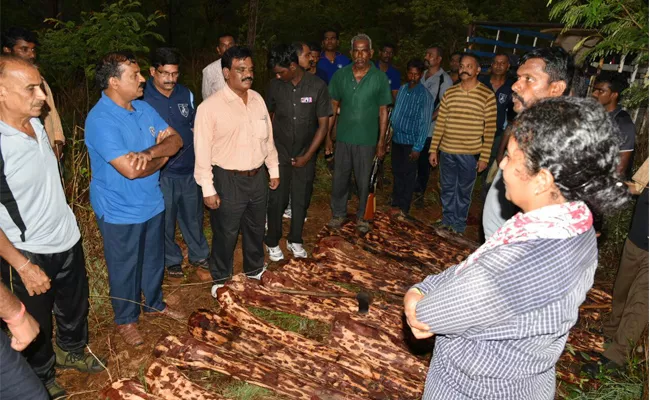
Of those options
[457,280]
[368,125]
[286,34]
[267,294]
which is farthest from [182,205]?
[286,34]

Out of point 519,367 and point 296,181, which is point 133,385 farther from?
point 296,181

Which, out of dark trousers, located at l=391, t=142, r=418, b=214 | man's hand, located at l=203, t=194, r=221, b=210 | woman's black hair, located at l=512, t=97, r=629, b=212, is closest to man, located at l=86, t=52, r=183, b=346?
man's hand, located at l=203, t=194, r=221, b=210

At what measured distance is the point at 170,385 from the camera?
277 centimetres

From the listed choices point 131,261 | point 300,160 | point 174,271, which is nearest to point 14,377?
point 131,261

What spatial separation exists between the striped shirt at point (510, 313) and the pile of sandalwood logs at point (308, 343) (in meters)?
1.37

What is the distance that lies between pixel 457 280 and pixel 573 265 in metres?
0.36

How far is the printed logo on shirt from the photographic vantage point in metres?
4.55

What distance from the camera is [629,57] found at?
8203mm

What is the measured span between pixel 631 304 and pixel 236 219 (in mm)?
3245

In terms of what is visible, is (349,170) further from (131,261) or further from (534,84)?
(131,261)

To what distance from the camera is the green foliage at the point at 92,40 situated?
7.43 m

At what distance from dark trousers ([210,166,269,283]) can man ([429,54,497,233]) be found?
247cm

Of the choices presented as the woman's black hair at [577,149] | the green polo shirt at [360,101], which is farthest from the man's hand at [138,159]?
the green polo shirt at [360,101]

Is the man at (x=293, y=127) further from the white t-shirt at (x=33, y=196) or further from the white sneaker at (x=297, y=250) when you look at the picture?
the white t-shirt at (x=33, y=196)
